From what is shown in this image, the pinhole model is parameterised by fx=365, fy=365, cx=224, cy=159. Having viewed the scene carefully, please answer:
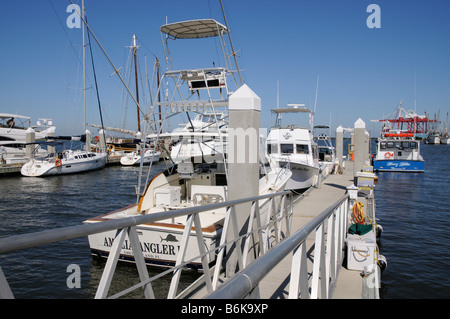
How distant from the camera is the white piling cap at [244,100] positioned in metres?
6.18

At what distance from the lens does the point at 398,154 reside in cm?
3606

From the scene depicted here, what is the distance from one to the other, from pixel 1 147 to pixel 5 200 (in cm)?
2538

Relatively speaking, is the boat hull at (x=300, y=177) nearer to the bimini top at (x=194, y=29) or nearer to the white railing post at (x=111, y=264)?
the bimini top at (x=194, y=29)

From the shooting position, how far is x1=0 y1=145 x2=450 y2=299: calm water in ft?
27.4

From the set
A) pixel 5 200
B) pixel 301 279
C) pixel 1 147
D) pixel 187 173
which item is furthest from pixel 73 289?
pixel 1 147

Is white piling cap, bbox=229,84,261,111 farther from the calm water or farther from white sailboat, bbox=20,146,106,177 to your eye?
white sailboat, bbox=20,146,106,177

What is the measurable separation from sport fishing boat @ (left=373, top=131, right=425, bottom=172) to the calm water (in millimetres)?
4491

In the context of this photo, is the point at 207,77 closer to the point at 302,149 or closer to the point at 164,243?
the point at 164,243

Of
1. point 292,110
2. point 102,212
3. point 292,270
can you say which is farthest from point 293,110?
point 292,270

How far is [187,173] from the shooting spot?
34.3 ft

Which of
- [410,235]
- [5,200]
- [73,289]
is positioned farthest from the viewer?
[5,200]
